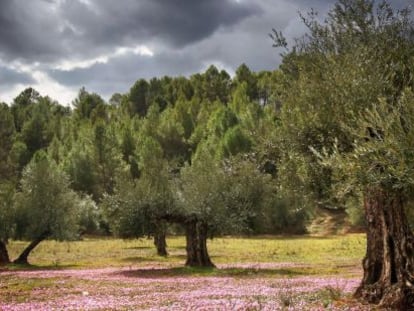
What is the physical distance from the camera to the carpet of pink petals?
18.9 metres

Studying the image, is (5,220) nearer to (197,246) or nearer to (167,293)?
(197,246)

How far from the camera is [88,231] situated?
10006 cm

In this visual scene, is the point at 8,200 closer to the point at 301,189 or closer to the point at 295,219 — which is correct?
the point at 301,189

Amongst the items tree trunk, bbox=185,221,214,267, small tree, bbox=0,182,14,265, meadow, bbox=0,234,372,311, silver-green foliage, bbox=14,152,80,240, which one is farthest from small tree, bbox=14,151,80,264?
tree trunk, bbox=185,221,214,267

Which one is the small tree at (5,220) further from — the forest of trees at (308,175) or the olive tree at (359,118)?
the olive tree at (359,118)

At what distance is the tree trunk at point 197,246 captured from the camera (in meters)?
41.2

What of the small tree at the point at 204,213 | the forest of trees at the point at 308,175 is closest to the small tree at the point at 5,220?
the forest of trees at the point at 308,175

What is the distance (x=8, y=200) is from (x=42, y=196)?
3.04 m

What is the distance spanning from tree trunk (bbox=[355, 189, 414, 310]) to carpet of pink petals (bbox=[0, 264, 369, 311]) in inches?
38.6

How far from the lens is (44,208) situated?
49.5 metres

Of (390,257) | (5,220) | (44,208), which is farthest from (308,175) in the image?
(5,220)

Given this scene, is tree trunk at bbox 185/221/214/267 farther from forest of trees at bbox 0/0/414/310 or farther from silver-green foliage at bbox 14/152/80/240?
silver-green foliage at bbox 14/152/80/240

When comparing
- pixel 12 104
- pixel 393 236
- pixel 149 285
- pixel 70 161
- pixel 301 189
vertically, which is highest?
pixel 12 104

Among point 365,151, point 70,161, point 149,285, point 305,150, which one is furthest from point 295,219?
point 365,151
